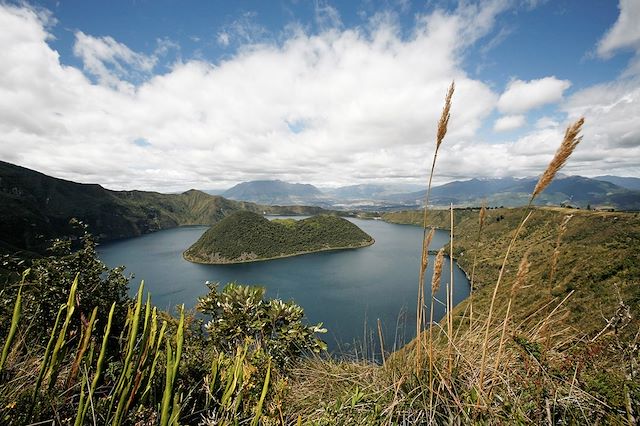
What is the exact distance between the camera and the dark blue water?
61.1m

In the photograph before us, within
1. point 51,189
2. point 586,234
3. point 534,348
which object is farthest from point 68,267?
point 51,189

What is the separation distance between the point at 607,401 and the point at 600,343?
967 millimetres

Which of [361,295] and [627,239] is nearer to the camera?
[627,239]

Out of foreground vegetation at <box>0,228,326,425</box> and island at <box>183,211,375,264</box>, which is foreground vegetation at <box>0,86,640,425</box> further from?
island at <box>183,211,375,264</box>

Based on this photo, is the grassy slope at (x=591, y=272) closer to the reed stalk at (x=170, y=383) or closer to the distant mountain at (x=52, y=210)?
the reed stalk at (x=170, y=383)

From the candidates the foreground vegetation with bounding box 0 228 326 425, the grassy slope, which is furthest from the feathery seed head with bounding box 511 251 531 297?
the foreground vegetation with bounding box 0 228 326 425

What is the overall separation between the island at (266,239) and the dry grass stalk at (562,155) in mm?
115020

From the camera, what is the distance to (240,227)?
414 feet

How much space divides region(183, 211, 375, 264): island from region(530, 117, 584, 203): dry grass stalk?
377 ft

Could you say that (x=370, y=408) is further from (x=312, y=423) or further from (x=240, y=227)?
(x=240, y=227)

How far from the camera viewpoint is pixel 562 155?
1790mm

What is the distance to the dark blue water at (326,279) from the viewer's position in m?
61.1

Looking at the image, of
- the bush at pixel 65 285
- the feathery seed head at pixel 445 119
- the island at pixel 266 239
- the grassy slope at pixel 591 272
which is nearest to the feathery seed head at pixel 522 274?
the grassy slope at pixel 591 272

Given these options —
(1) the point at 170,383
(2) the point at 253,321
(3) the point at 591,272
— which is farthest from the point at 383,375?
(3) the point at 591,272
